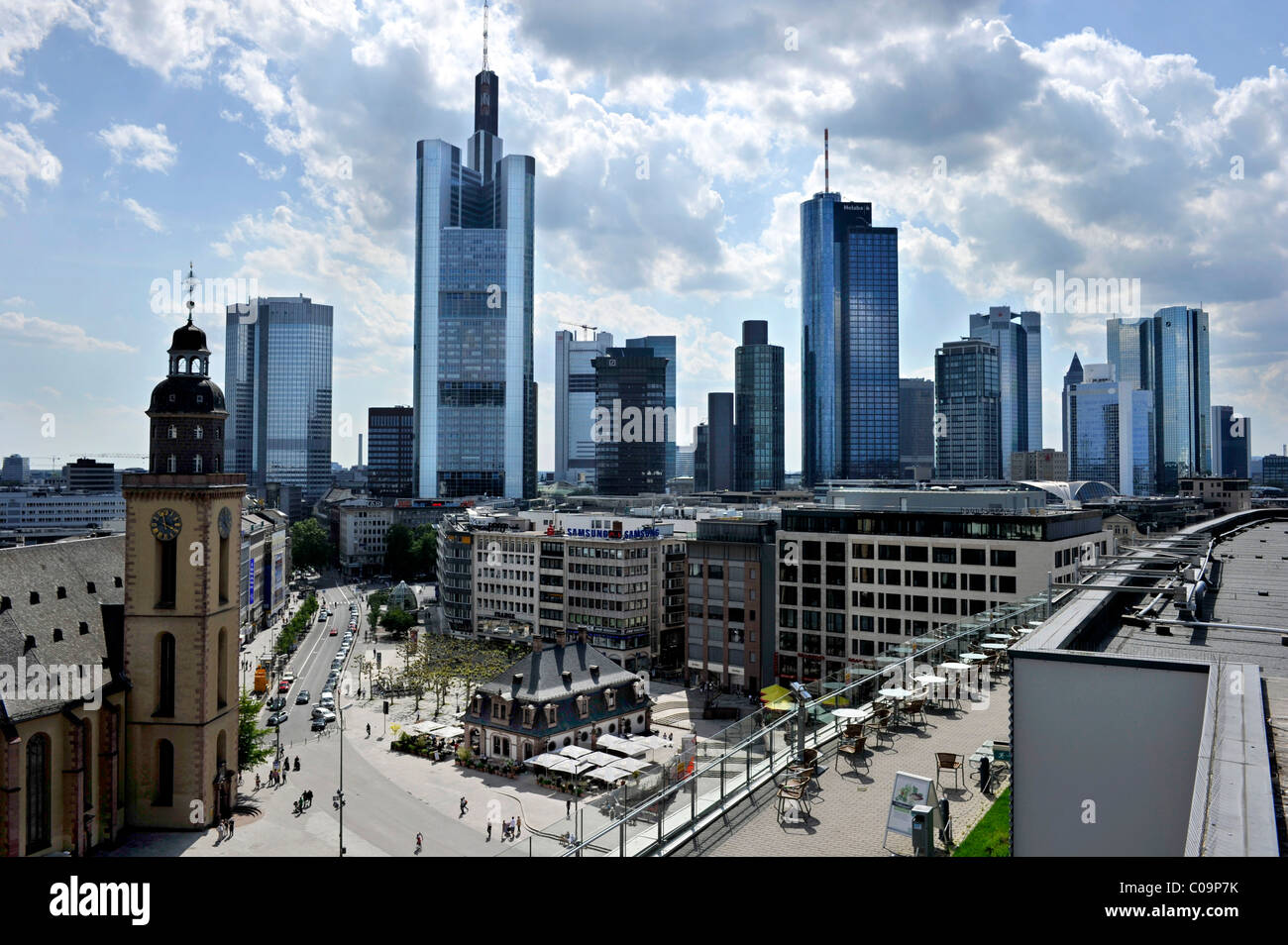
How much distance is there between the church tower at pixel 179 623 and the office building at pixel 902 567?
41434 mm

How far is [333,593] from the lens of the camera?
158250mm

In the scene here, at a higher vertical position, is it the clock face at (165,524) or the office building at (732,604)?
the clock face at (165,524)

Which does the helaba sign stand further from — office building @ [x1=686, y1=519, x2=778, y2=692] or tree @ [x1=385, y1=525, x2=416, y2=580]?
tree @ [x1=385, y1=525, x2=416, y2=580]

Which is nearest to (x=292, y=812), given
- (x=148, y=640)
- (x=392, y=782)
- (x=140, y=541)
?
(x=392, y=782)

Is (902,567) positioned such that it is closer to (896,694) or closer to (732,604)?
(732,604)

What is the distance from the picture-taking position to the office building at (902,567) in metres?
63.3

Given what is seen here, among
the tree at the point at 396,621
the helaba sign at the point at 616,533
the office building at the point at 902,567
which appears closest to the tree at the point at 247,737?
the office building at the point at 902,567

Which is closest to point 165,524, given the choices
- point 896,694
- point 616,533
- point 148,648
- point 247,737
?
point 148,648

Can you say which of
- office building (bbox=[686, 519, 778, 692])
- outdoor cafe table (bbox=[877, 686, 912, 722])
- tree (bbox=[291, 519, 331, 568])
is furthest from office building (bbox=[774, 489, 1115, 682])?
tree (bbox=[291, 519, 331, 568])

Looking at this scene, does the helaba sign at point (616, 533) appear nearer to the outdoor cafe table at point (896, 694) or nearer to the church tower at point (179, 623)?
the church tower at point (179, 623)

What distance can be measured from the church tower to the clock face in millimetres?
51

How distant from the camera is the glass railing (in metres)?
11.5
